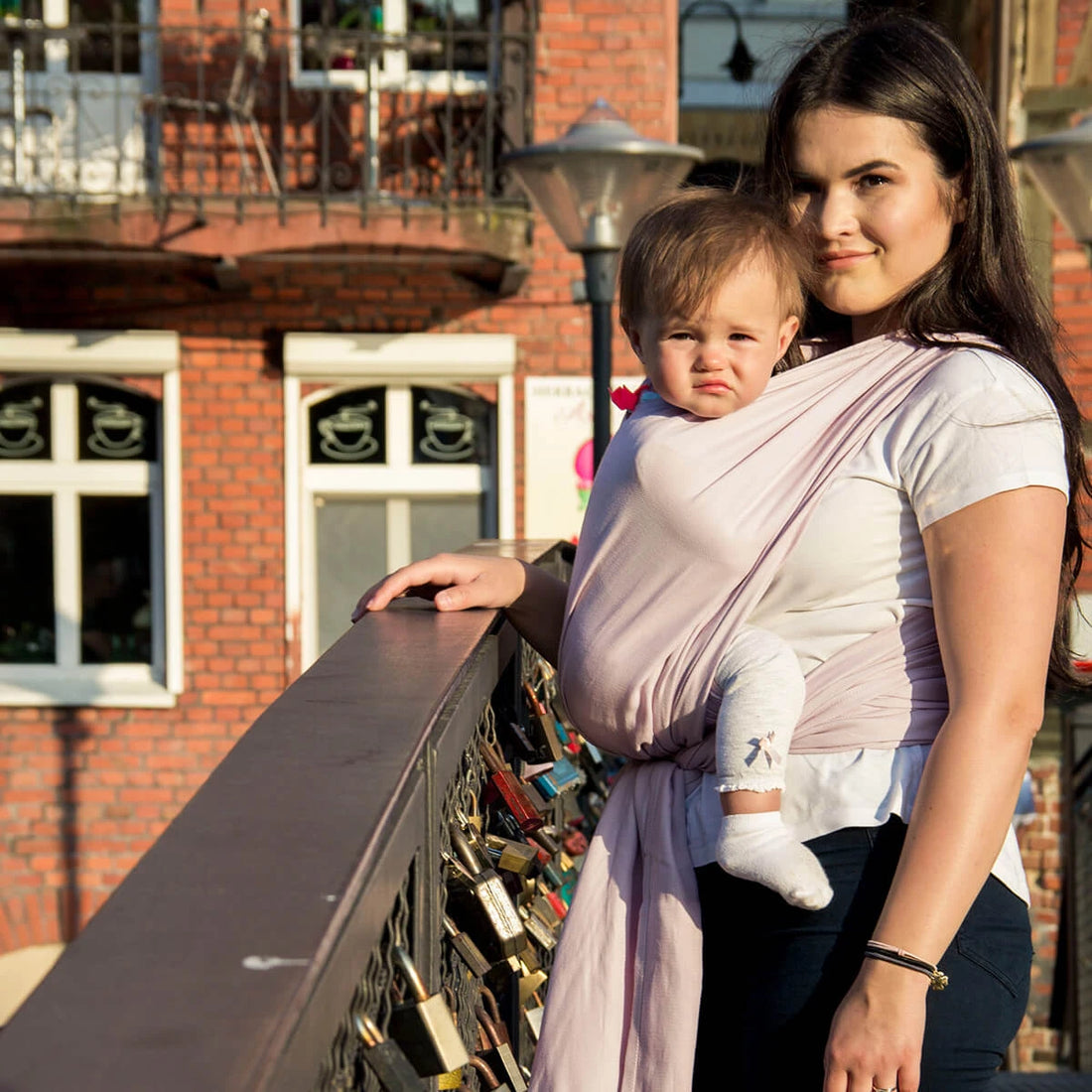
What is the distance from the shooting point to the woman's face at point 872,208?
1781 mm

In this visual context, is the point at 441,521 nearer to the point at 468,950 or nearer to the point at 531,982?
the point at 531,982

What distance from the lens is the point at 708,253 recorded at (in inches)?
71.7

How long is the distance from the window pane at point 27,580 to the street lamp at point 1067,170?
5.91 metres

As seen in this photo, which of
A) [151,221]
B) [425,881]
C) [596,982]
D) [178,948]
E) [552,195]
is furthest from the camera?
[151,221]

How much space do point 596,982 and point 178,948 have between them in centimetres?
92

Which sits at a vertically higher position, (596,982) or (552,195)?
(552,195)

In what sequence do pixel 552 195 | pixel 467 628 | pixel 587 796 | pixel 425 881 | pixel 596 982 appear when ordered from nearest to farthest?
pixel 425 881
pixel 596 982
pixel 467 628
pixel 587 796
pixel 552 195

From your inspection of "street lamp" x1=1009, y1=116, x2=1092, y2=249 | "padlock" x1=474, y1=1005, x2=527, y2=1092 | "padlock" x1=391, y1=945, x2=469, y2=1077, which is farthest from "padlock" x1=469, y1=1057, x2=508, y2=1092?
"street lamp" x1=1009, y1=116, x2=1092, y2=249

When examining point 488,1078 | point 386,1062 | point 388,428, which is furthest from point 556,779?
point 388,428

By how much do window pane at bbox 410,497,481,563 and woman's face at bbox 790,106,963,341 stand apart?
779 cm

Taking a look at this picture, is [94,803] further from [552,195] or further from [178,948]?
[178,948]

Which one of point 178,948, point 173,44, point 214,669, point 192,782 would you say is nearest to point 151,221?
point 173,44

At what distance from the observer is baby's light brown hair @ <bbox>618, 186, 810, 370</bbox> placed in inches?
71.6

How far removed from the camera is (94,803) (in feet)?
30.7
